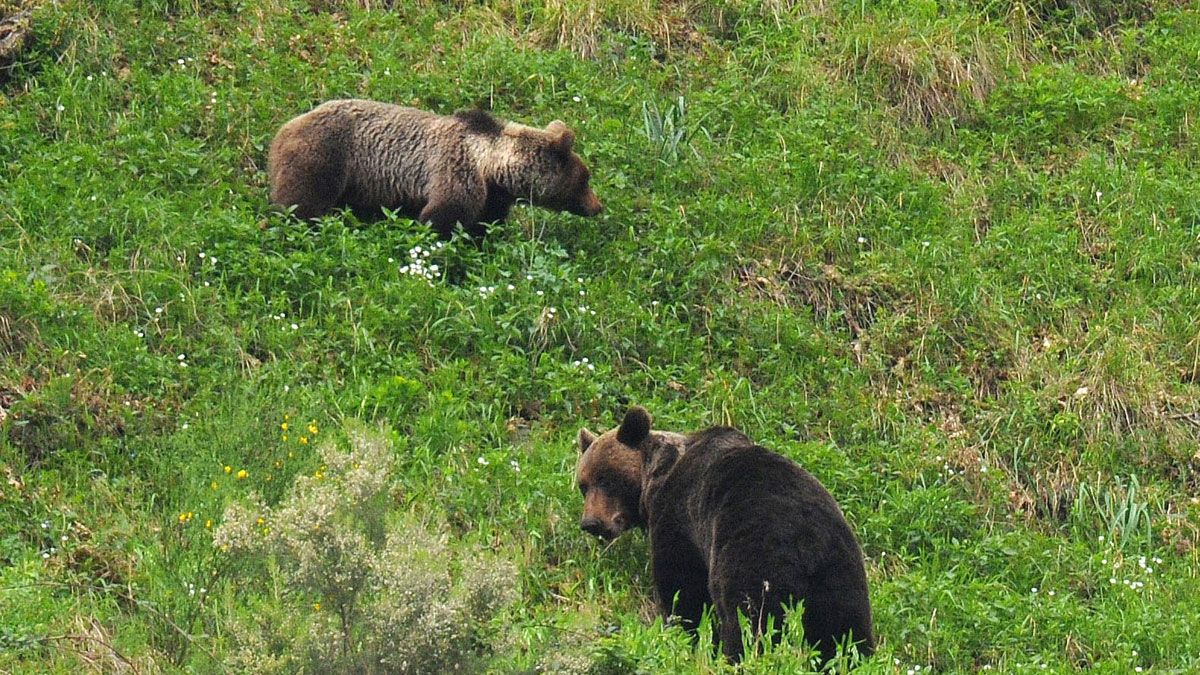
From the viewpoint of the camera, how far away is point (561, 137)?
10.8m

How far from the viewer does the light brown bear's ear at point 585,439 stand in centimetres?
858

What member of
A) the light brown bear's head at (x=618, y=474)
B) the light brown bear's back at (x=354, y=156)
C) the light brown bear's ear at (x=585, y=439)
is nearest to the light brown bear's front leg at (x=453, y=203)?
the light brown bear's back at (x=354, y=156)

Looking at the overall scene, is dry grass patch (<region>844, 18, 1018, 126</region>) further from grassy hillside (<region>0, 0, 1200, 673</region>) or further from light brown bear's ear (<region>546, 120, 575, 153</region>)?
light brown bear's ear (<region>546, 120, 575, 153</region>)

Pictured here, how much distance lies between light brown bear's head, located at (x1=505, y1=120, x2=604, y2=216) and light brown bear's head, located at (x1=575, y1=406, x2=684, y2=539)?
2.72 meters

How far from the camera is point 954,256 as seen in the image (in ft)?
36.9

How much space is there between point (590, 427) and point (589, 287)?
1.15 meters

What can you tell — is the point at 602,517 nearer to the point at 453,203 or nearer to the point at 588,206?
the point at 453,203

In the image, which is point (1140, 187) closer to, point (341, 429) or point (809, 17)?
point (809, 17)

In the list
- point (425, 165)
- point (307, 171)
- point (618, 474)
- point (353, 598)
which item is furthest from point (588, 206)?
point (353, 598)

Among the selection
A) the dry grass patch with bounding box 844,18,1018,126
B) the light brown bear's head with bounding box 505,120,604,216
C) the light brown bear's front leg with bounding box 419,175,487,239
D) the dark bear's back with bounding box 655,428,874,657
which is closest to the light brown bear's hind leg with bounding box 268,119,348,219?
the light brown bear's front leg with bounding box 419,175,487,239

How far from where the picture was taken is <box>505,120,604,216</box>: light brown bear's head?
35.2 feet

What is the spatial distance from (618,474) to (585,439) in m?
0.40

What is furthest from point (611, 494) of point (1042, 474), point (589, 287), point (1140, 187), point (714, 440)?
point (1140, 187)

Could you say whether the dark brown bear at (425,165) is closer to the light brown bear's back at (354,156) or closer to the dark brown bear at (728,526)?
the light brown bear's back at (354,156)
